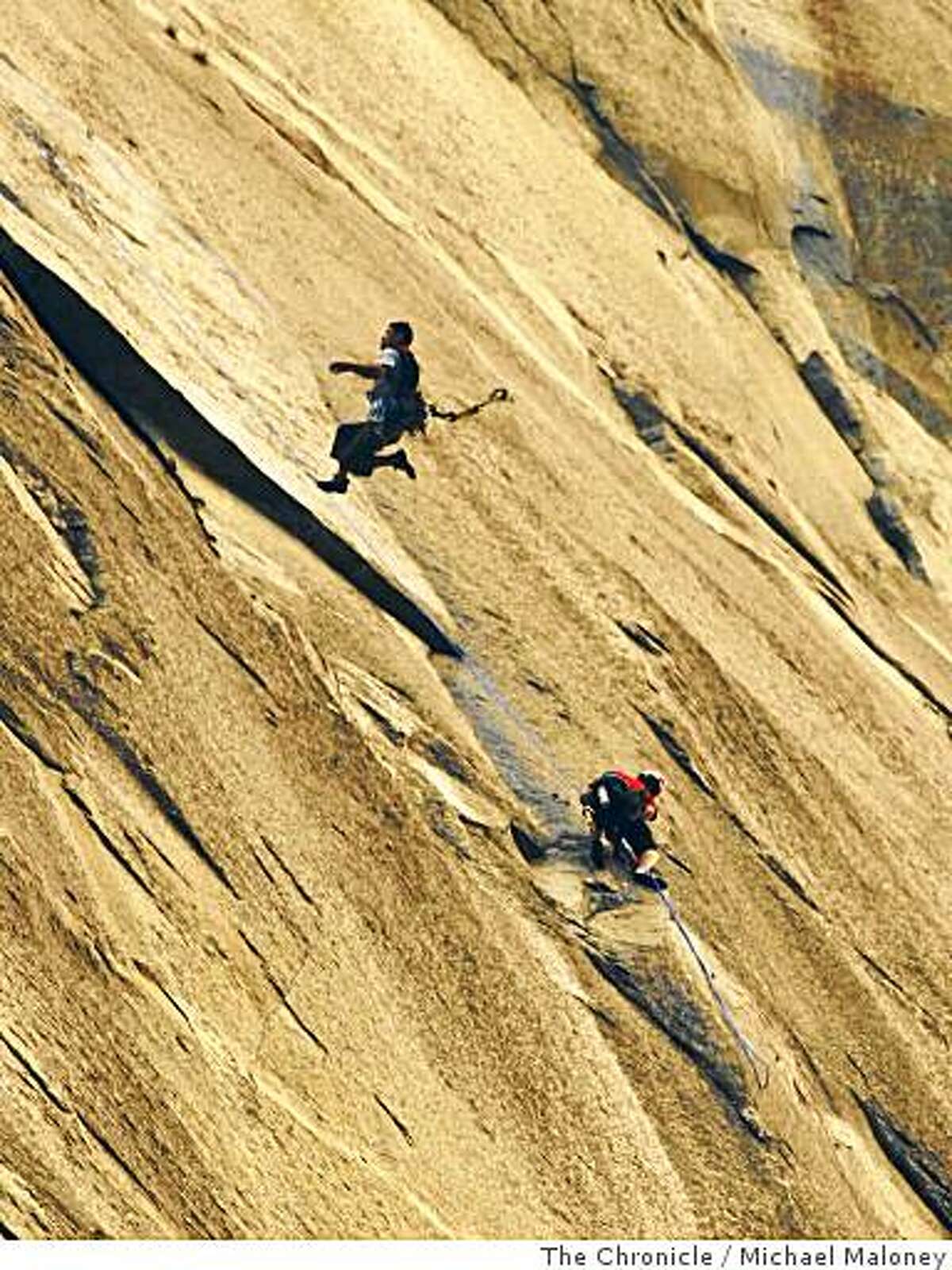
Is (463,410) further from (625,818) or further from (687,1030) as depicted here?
(687,1030)

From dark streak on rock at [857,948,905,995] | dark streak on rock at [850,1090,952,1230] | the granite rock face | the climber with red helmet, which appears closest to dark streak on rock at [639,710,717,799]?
the granite rock face

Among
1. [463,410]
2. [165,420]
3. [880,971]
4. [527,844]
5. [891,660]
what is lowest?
[527,844]

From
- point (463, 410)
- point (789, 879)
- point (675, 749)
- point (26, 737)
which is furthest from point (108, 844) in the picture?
point (789, 879)

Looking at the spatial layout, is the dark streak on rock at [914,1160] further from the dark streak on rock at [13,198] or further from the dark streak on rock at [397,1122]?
the dark streak on rock at [13,198]

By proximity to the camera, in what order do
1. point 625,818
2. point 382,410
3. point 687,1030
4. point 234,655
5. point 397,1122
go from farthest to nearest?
point 382,410, point 625,818, point 687,1030, point 234,655, point 397,1122

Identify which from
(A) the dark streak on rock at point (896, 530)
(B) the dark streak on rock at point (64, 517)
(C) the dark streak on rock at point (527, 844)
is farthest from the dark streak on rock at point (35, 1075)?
(A) the dark streak on rock at point (896, 530)

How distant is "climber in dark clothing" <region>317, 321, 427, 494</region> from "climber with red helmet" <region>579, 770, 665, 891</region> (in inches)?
169

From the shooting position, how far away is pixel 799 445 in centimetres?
3434

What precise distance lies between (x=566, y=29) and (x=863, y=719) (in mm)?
12637

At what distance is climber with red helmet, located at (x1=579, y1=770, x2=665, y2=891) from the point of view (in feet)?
82.7

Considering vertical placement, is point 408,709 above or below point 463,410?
below

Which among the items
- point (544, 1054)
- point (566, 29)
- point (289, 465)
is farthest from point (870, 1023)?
point (566, 29)

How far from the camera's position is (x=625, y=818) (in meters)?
25.2

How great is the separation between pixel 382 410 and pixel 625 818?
511 centimetres
